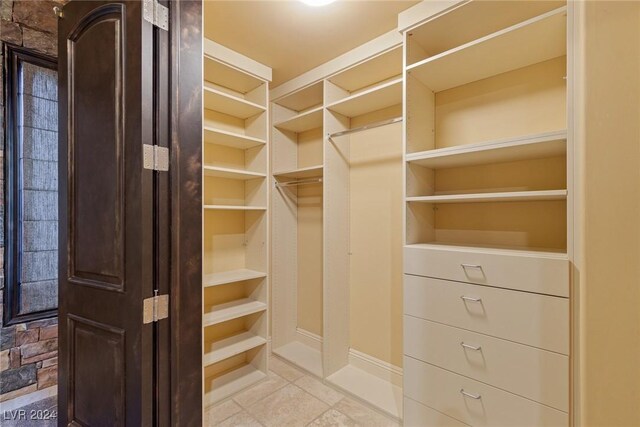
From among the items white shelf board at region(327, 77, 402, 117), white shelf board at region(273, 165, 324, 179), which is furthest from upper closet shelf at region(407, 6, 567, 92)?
white shelf board at region(273, 165, 324, 179)

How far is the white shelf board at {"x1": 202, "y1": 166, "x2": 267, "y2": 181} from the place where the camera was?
83.0 inches

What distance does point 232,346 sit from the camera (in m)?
2.26

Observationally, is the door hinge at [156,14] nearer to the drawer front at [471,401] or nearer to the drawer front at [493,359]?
the drawer front at [493,359]

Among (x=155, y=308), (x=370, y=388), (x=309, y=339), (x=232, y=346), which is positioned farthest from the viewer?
(x=309, y=339)

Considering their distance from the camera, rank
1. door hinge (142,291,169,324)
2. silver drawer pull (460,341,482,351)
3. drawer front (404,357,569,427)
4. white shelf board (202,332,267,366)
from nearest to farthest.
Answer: door hinge (142,291,169,324)
drawer front (404,357,569,427)
silver drawer pull (460,341,482,351)
white shelf board (202,332,267,366)

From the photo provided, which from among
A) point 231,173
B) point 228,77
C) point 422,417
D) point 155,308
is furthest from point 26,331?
point 422,417

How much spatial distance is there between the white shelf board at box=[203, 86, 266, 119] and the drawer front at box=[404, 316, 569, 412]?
1905 mm

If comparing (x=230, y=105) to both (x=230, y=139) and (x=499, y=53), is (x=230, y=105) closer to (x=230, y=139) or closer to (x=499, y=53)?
(x=230, y=139)

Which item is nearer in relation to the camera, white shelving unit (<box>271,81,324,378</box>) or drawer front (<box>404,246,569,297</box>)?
drawer front (<box>404,246,569,297</box>)

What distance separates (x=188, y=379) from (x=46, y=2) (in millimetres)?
2365

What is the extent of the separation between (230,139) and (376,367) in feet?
7.04

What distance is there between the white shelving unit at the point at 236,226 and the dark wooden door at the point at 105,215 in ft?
2.79

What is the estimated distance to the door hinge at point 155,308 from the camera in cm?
111

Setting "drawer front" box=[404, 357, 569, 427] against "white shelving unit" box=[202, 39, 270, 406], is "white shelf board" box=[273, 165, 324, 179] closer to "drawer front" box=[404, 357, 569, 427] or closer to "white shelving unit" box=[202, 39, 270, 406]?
"white shelving unit" box=[202, 39, 270, 406]
